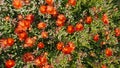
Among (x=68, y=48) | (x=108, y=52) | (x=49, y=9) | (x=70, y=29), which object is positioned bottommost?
(x=108, y=52)

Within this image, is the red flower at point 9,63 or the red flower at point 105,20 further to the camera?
the red flower at point 105,20

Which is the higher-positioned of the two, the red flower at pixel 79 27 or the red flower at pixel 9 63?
the red flower at pixel 79 27

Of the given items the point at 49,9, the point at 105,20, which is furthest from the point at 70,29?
the point at 105,20

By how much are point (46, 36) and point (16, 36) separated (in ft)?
1.45

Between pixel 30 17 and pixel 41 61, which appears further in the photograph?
pixel 30 17

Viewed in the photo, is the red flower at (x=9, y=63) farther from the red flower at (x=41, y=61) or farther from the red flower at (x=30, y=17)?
the red flower at (x=30, y=17)

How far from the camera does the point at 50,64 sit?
4.29 meters

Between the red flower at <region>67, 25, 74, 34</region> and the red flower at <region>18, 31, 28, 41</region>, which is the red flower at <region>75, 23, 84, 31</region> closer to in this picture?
the red flower at <region>67, 25, 74, 34</region>

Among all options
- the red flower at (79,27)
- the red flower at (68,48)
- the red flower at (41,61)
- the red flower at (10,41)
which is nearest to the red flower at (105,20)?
the red flower at (79,27)

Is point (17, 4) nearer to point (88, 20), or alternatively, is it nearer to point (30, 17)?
point (30, 17)

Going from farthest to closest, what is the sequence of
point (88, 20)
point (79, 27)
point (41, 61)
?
point (88, 20) → point (79, 27) → point (41, 61)

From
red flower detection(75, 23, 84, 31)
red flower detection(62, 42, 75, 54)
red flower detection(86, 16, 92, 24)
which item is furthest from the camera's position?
red flower detection(86, 16, 92, 24)

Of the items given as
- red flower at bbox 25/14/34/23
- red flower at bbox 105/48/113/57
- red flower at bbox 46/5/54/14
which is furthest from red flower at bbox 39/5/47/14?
red flower at bbox 105/48/113/57

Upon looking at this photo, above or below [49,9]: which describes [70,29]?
below
